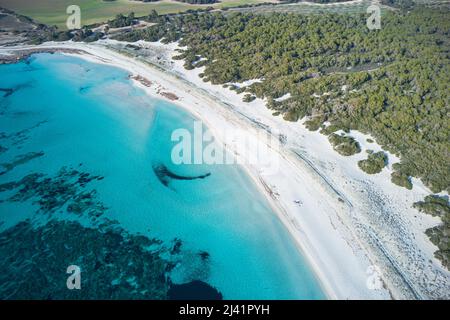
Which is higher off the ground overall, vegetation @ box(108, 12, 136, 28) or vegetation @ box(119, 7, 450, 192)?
vegetation @ box(108, 12, 136, 28)

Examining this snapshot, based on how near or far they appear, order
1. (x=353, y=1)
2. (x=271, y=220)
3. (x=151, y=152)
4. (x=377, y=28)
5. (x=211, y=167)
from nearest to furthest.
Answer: (x=271, y=220)
(x=211, y=167)
(x=151, y=152)
(x=377, y=28)
(x=353, y=1)

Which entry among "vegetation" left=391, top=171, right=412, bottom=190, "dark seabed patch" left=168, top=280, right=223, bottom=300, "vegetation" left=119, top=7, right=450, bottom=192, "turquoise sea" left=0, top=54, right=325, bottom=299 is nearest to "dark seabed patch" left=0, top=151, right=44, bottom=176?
"turquoise sea" left=0, top=54, right=325, bottom=299

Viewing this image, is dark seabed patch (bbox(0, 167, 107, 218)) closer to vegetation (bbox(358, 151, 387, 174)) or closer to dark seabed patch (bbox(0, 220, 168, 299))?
dark seabed patch (bbox(0, 220, 168, 299))

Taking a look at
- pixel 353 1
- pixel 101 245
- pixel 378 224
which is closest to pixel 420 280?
pixel 378 224

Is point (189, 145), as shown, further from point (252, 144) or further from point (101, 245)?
point (101, 245)

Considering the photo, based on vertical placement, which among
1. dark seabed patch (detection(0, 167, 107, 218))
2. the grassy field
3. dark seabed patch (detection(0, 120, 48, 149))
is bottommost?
dark seabed patch (detection(0, 167, 107, 218))

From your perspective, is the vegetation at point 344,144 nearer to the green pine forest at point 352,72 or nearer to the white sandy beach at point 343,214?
the green pine forest at point 352,72

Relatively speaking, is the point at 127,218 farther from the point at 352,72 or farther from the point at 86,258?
the point at 352,72
